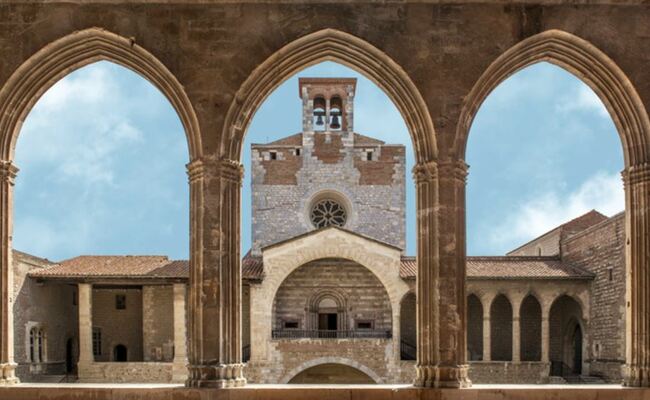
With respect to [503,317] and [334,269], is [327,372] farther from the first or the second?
[503,317]

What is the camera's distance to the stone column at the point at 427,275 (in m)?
8.83

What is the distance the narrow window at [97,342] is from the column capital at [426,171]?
71.0ft

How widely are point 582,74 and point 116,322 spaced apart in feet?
74.1

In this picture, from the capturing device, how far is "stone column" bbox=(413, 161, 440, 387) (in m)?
8.83

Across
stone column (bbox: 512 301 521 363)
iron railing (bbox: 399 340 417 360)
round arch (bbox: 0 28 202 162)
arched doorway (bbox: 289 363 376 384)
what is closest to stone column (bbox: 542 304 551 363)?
stone column (bbox: 512 301 521 363)

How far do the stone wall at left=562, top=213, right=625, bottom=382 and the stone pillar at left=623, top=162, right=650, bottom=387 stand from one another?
13330mm

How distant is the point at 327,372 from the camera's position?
27516 mm

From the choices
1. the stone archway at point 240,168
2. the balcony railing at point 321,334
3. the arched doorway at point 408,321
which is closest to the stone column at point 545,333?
the arched doorway at point 408,321

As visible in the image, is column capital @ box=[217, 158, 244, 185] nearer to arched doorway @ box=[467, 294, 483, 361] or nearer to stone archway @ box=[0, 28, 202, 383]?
stone archway @ box=[0, 28, 202, 383]

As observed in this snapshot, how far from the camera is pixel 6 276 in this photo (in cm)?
899

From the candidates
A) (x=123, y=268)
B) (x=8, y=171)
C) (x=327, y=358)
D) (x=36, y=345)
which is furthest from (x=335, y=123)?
(x=8, y=171)

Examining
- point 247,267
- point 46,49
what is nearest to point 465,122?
point 46,49

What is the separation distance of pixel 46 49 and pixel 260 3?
2529 millimetres

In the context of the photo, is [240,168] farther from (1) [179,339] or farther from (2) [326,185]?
(2) [326,185]
